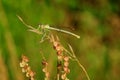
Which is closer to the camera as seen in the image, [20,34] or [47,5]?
[20,34]

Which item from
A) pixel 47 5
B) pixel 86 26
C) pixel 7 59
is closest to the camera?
pixel 7 59

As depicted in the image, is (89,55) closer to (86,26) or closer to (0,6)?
(86,26)

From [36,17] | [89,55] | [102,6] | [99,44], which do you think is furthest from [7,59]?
[102,6]

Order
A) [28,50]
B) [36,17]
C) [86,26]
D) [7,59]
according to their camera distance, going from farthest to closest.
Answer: [86,26] < [36,17] < [28,50] < [7,59]

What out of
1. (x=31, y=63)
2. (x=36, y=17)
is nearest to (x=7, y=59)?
(x=31, y=63)

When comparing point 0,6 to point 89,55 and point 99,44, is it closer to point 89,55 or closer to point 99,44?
point 89,55

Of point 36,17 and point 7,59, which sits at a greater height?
point 36,17
